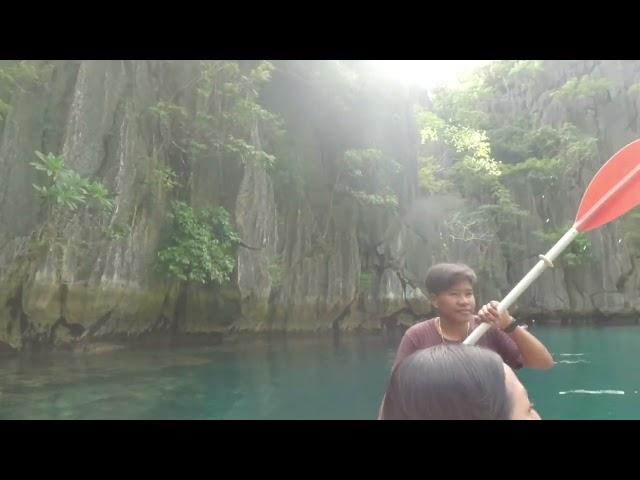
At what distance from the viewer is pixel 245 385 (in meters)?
6.71

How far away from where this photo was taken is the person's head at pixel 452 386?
938mm

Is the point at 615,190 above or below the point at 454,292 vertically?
above

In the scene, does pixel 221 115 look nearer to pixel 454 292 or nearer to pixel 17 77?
pixel 17 77

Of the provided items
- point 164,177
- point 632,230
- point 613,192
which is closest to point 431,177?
point 632,230

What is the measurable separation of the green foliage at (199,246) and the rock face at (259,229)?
0.32 meters

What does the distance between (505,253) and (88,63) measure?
14.5m

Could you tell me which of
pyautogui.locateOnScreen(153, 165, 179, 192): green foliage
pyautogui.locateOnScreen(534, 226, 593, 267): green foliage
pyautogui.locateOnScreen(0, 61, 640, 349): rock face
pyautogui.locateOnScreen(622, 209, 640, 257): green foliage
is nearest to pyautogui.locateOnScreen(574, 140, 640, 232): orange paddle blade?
pyautogui.locateOnScreen(0, 61, 640, 349): rock face

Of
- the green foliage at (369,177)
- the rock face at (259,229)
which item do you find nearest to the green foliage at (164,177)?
the rock face at (259,229)

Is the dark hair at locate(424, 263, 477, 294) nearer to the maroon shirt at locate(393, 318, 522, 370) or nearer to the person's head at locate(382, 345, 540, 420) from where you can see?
the maroon shirt at locate(393, 318, 522, 370)

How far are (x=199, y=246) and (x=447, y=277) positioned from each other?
27.2 ft

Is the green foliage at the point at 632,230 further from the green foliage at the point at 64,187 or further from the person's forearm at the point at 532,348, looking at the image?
the person's forearm at the point at 532,348

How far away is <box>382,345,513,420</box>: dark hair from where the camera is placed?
94 centimetres

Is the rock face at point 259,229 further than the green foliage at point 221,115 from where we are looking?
No
